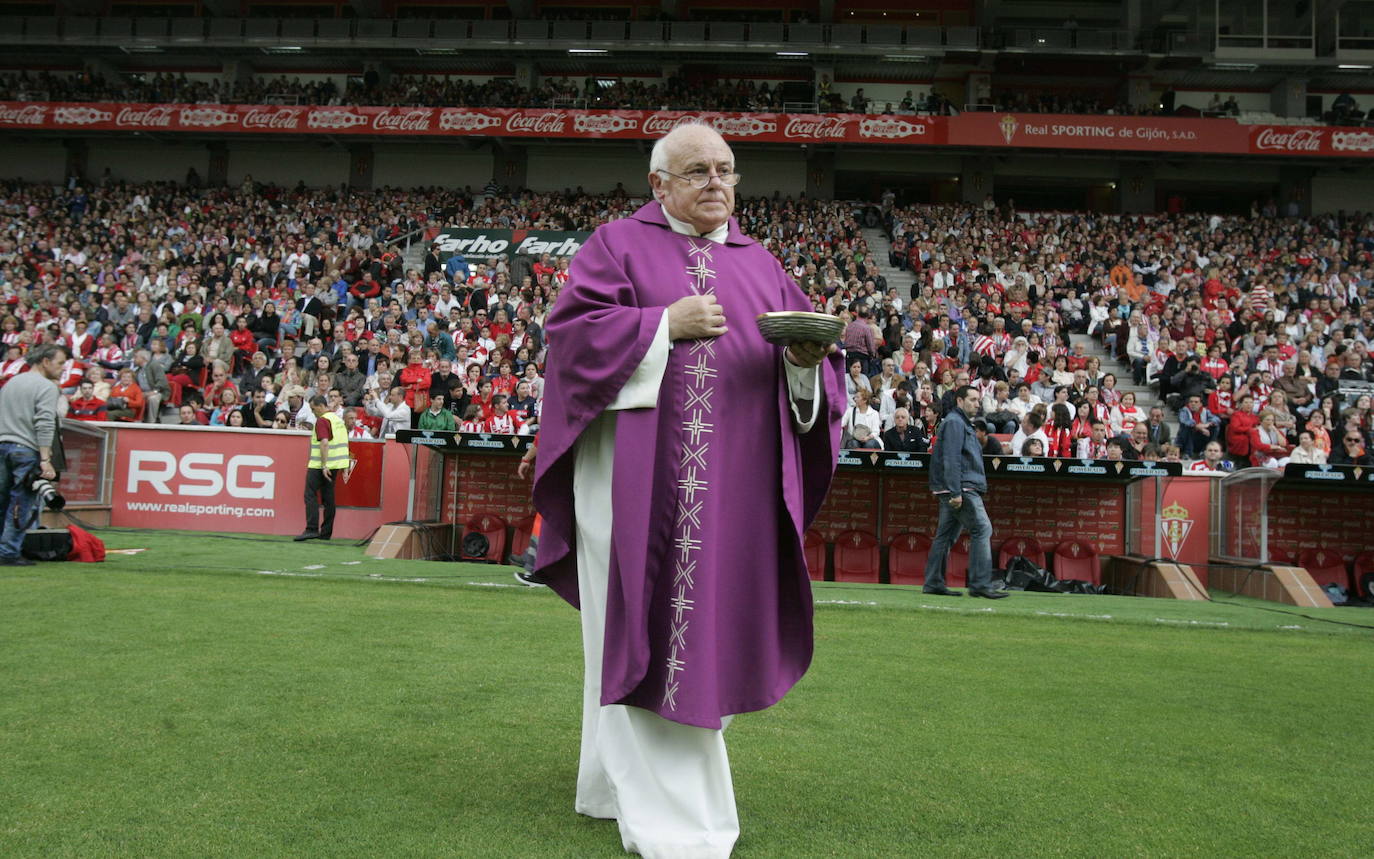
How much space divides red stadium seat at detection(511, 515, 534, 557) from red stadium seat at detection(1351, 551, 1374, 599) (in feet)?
32.1

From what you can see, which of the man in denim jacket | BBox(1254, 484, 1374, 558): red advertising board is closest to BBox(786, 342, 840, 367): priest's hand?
the man in denim jacket

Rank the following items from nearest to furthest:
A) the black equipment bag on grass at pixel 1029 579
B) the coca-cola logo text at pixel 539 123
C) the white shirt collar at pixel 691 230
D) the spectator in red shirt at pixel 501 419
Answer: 1. the white shirt collar at pixel 691 230
2. the black equipment bag on grass at pixel 1029 579
3. the spectator in red shirt at pixel 501 419
4. the coca-cola logo text at pixel 539 123

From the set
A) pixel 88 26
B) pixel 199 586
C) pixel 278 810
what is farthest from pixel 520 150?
pixel 278 810

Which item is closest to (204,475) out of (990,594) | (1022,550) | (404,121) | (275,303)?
(275,303)

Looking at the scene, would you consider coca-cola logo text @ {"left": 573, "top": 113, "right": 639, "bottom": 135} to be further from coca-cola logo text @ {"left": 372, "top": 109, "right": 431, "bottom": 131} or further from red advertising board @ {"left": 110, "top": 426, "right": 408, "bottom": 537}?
red advertising board @ {"left": 110, "top": 426, "right": 408, "bottom": 537}

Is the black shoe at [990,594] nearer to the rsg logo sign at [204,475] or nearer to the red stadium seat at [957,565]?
the red stadium seat at [957,565]

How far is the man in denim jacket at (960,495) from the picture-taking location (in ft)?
35.4

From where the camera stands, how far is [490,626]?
289 inches

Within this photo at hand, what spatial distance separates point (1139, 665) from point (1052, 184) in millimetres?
31571

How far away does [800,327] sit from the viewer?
10.7 feet

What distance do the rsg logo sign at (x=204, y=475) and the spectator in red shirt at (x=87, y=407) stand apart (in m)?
1.23

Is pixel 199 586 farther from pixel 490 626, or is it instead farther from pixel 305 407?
pixel 305 407

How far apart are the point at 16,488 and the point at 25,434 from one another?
20.0 inches

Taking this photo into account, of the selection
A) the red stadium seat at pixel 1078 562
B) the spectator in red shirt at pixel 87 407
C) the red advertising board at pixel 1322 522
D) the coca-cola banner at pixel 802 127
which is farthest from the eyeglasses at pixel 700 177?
the coca-cola banner at pixel 802 127
